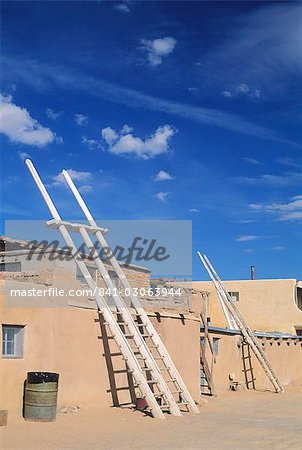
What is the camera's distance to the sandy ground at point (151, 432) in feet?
30.7

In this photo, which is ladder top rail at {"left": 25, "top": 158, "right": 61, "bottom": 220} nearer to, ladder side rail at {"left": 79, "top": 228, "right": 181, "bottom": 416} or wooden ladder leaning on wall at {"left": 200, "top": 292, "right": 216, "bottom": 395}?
ladder side rail at {"left": 79, "top": 228, "right": 181, "bottom": 416}

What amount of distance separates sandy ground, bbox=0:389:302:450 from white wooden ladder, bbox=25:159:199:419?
1.57 ft

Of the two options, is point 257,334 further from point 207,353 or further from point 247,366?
point 207,353

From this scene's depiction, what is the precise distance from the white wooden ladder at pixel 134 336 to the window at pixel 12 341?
204 cm

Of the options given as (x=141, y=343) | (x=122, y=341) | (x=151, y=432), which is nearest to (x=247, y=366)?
(x=141, y=343)

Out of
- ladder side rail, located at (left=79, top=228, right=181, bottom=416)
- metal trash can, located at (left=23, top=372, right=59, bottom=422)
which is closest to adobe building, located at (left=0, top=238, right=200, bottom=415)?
metal trash can, located at (left=23, top=372, right=59, bottom=422)

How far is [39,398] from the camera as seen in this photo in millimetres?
10820

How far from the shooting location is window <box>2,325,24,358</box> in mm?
11047

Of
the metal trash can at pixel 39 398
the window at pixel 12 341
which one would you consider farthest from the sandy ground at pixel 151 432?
the window at pixel 12 341

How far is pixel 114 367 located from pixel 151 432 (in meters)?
2.95

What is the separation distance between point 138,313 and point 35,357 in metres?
3.10

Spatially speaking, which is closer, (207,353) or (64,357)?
(64,357)

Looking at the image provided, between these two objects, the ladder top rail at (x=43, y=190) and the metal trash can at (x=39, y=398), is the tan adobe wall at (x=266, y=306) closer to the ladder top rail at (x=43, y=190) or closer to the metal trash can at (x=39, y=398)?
the ladder top rail at (x=43, y=190)

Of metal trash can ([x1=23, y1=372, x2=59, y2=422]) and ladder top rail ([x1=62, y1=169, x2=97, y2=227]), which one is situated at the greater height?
ladder top rail ([x1=62, y1=169, x2=97, y2=227])
